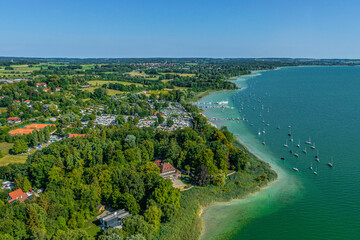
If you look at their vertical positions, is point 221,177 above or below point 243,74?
below

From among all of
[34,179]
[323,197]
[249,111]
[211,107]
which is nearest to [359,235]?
[323,197]

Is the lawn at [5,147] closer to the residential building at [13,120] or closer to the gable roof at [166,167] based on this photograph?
the residential building at [13,120]

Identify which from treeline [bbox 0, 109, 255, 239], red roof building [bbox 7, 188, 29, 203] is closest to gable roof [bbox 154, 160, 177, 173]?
treeline [bbox 0, 109, 255, 239]

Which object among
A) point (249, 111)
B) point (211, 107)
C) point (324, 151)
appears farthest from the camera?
point (211, 107)

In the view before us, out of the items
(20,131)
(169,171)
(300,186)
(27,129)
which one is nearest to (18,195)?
(169,171)

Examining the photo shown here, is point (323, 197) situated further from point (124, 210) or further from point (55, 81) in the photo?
point (55, 81)

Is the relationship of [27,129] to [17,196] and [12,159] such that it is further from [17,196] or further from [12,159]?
[17,196]

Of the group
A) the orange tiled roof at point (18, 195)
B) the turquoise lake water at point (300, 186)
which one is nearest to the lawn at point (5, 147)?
the orange tiled roof at point (18, 195)

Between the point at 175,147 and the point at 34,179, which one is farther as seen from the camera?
the point at 175,147
